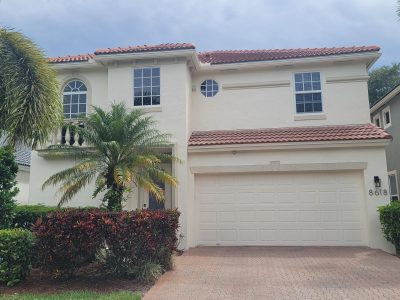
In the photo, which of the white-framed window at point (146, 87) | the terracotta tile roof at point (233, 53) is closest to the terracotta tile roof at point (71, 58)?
the terracotta tile roof at point (233, 53)

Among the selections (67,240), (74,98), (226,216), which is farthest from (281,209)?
(74,98)

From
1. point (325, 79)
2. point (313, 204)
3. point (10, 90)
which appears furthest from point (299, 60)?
point (10, 90)

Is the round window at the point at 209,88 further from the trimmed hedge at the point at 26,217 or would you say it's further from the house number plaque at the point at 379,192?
the trimmed hedge at the point at 26,217

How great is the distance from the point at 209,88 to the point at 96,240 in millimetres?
8998

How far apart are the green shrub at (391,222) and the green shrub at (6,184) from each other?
10369mm

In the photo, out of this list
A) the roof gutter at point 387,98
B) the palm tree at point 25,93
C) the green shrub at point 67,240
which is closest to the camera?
the green shrub at point 67,240

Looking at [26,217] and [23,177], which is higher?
[23,177]

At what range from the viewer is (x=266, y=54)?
15906 mm

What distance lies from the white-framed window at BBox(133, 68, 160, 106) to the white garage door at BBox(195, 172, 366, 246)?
336 centimetres

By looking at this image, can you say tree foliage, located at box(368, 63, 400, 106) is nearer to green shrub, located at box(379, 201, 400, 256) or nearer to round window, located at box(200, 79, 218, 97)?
round window, located at box(200, 79, 218, 97)

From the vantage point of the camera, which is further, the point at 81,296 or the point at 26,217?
the point at 26,217

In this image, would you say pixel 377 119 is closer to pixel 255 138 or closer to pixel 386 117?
pixel 386 117

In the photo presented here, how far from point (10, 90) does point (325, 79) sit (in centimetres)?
1099

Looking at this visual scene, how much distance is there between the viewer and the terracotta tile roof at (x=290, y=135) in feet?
43.0
